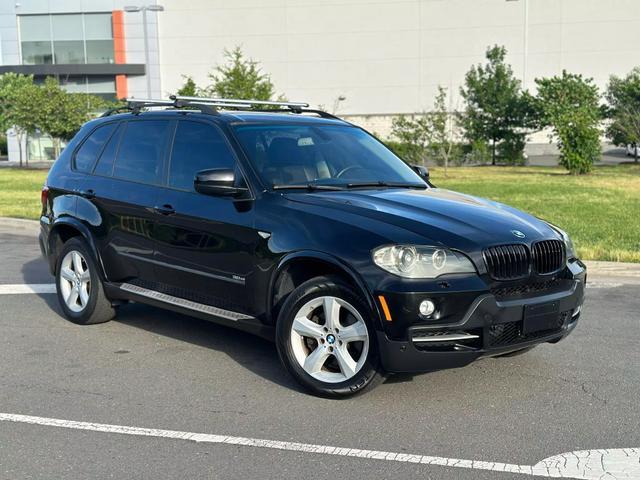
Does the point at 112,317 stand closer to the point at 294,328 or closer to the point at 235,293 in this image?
the point at 235,293

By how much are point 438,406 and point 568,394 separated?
908mm

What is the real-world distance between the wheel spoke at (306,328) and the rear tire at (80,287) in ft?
7.87

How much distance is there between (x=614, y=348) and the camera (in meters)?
6.06

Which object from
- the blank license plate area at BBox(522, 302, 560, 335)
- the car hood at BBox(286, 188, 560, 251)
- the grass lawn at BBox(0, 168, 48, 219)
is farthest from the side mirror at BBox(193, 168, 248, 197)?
the grass lawn at BBox(0, 168, 48, 219)

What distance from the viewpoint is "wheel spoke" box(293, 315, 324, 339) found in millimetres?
4812

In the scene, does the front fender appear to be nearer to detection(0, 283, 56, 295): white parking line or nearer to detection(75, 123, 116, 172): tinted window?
detection(75, 123, 116, 172): tinted window

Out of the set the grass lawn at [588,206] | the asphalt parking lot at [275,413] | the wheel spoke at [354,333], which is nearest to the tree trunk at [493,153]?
the grass lawn at [588,206]

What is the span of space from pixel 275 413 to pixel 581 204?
1442 centimetres

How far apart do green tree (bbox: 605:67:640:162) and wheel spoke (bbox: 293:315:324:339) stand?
36737 millimetres

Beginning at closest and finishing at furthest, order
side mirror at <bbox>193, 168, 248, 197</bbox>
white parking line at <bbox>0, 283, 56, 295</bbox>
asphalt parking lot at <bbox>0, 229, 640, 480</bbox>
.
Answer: asphalt parking lot at <bbox>0, 229, 640, 480</bbox> < side mirror at <bbox>193, 168, 248, 197</bbox> < white parking line at <bbox>0, 283, 56, 295</bbox>

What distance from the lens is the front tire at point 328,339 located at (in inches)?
183

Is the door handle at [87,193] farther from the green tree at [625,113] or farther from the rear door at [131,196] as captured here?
the green tree at [625,113]

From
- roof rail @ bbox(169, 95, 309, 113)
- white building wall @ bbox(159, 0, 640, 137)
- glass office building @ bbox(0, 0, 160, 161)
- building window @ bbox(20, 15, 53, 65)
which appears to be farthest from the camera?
building window @ bbox(20, 15, 53, 65)

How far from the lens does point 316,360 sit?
15.8 ft
